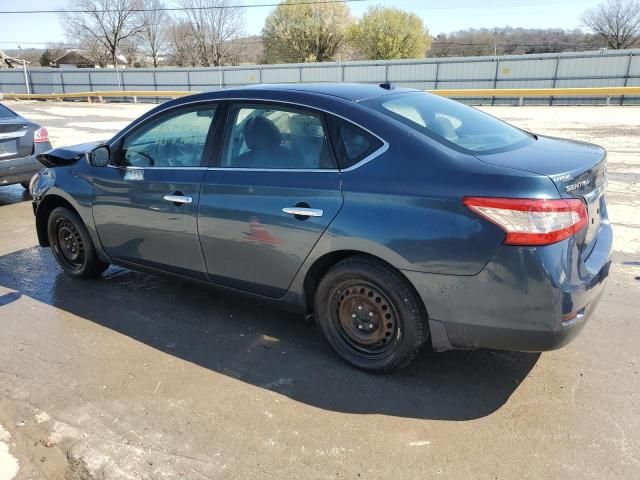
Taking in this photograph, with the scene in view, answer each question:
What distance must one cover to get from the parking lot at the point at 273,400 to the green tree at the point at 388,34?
56532 mm

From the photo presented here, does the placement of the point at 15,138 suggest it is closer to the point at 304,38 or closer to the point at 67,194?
the point at 67,194

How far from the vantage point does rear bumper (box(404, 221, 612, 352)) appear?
8.61 feet


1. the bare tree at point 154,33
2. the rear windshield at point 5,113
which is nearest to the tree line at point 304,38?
the bare tree at point 154,33

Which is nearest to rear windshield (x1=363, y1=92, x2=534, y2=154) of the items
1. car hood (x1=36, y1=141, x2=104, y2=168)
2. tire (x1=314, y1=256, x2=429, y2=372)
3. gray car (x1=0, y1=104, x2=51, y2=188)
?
tire (x1=314, y1=256, x2=429, y2=372)

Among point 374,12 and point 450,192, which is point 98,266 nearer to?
point 450,192

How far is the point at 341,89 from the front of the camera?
3.63m

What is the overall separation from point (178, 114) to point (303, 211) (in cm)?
146

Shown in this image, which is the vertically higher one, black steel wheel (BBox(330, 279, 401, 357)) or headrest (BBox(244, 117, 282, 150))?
headrest (BBox(244, 117, 282, 150))

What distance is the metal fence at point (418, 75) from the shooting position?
2805cm

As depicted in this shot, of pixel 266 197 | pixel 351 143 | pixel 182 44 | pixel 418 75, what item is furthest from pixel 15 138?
pixel 182 44

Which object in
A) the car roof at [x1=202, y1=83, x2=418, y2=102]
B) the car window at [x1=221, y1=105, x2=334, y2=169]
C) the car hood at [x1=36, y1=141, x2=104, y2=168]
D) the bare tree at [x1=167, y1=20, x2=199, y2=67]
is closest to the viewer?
the car window at [x1=221, y1=105, x2=334, y2=169]

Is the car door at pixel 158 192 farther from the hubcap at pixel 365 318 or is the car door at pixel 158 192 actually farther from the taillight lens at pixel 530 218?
Answer: the taillight lens at pixel 530 218

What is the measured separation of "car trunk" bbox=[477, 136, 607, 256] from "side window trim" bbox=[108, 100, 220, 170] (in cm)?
186

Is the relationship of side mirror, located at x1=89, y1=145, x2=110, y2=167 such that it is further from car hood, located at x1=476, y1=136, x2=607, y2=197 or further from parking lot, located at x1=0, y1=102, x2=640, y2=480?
car hood, located at x1=476, y1=136, x2=607, y2=197
